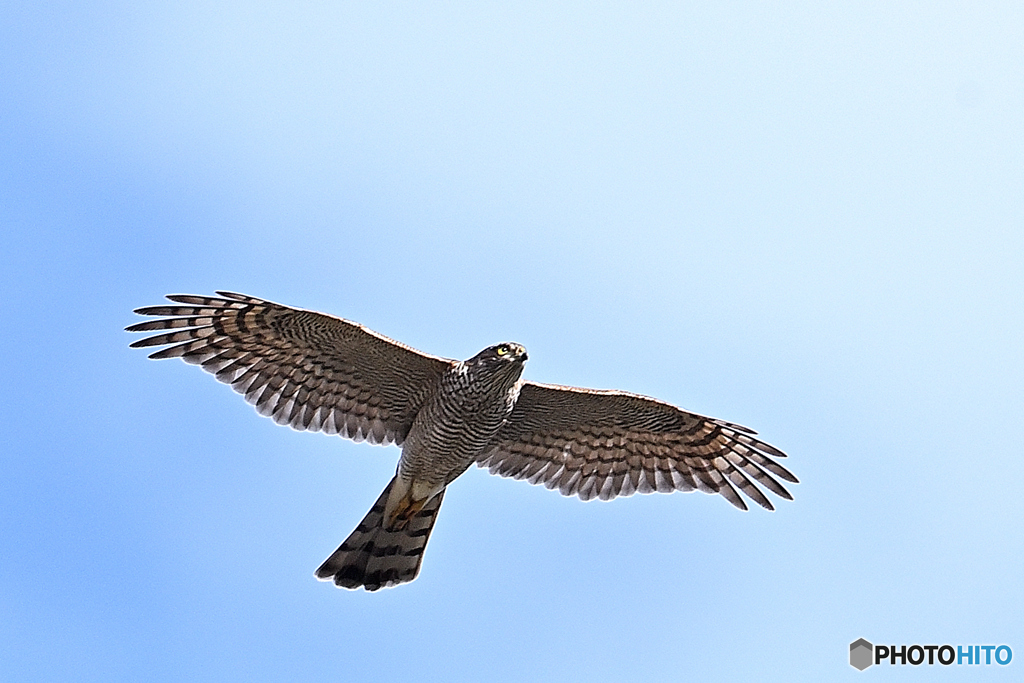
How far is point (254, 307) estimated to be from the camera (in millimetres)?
12547

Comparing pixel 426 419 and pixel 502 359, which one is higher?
pixel 502 359

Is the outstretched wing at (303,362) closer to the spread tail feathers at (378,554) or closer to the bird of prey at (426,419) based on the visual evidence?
the bird of prey at (426,419)

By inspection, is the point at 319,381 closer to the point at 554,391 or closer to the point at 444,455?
the point at 444,455

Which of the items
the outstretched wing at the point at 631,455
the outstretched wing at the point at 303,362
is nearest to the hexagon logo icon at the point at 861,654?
the outstretched wing at the point at 631,455

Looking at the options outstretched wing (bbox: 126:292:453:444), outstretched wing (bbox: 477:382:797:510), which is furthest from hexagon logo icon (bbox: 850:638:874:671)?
outstretched wing (bbox: 126:292:453:444)

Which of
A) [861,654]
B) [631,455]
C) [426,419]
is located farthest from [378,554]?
[861,654]

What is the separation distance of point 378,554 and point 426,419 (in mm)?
1793

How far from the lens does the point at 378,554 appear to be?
13.6 meters

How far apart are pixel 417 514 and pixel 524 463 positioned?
127 centimetres

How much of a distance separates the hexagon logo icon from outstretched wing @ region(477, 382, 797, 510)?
1.80 meters

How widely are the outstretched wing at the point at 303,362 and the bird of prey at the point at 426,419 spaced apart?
0.01 metres

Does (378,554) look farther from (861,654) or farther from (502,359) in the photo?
(861,654)

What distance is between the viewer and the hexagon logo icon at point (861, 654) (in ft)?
44.5

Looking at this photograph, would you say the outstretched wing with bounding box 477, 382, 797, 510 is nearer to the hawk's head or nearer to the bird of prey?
the bird of prey
